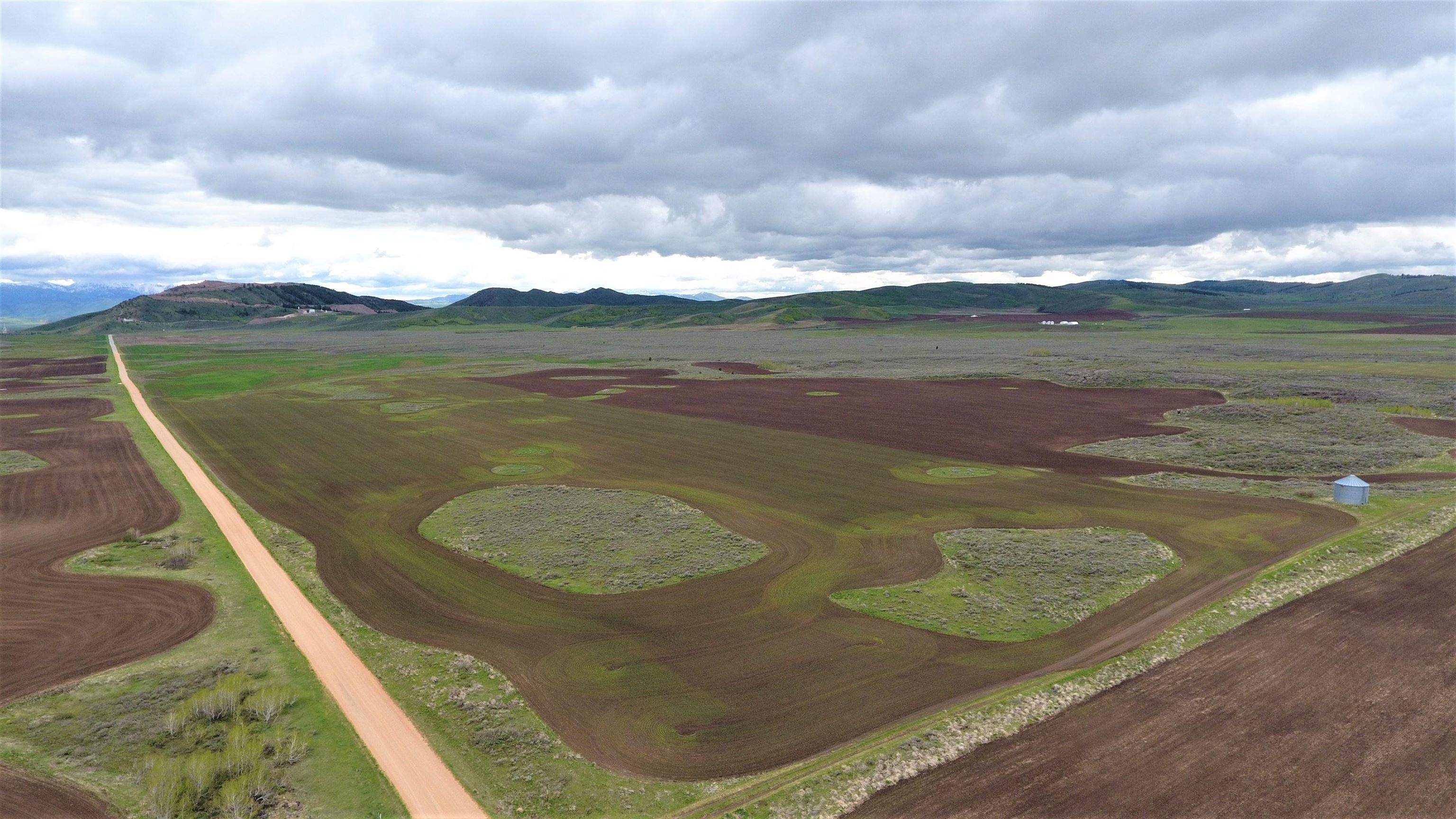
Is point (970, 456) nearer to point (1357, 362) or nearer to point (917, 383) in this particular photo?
point (917, 383)

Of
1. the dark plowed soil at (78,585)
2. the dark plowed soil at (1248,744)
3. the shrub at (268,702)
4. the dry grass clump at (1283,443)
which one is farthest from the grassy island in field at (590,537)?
the dry grass clump at (1283,443)

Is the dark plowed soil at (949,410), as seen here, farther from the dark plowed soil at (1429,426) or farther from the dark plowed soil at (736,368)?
the dark plowed soil at (1429,426)

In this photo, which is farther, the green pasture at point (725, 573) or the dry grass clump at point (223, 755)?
the green pasture at point (725, 573)

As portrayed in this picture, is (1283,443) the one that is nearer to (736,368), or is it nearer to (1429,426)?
(1429,426)

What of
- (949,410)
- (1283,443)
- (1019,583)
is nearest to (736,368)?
(949,410)

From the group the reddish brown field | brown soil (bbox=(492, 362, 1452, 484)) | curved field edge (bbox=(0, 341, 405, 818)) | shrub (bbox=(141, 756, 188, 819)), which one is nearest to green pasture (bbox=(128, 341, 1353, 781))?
curved field edge (bbox=(0, 341, 405, 818))

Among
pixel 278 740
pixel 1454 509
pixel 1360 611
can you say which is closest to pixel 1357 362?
pixel 1454 509
